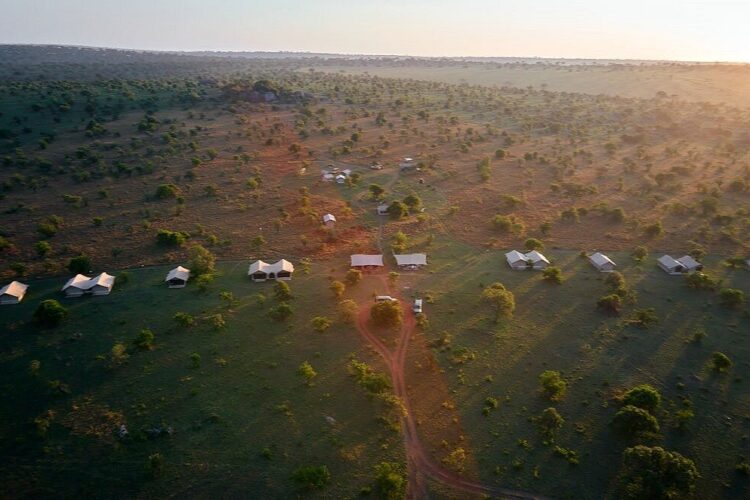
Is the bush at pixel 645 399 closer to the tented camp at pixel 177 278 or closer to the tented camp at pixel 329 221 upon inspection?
the tented camp at pixel 329 221

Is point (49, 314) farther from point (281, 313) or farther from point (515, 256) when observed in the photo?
point (515, 256)

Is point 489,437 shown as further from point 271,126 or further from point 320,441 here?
point 271,126

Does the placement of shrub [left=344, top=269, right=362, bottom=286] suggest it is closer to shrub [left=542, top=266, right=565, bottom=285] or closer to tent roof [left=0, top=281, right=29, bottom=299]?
shrub [left=542, top=266, right=565, bottom=285]

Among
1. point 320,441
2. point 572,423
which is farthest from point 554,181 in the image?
point 320,441

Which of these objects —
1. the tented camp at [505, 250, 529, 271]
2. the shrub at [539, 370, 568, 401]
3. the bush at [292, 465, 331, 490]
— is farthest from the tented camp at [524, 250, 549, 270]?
the bush at [292, 465, 331, 490]

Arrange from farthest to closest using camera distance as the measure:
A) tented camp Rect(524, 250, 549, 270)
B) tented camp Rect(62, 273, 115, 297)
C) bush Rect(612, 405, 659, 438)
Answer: tented camp Rect(524, 250, 549, 270), tented camp Rect(62, 273, 115, 297), bush Rect(612, 405, 659, 438)

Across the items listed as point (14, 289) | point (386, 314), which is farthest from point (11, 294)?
point (386, 314)
